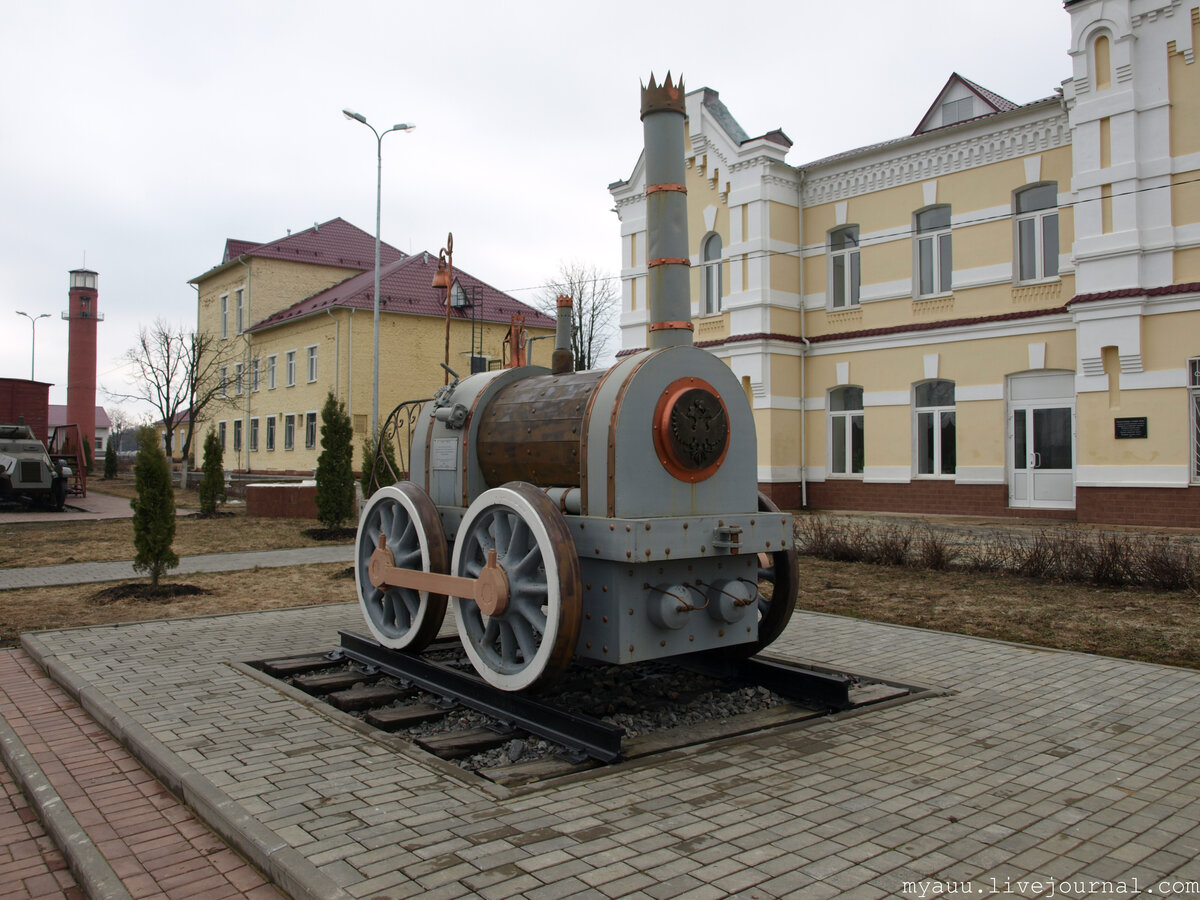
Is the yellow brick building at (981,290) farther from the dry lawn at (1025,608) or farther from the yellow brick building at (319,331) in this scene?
the yellow brick building at (319,331)

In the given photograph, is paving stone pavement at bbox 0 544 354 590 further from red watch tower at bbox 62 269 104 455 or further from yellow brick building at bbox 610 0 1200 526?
red watch tower at bbox 62 269 104 455

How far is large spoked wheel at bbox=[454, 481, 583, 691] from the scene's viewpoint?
4.64 m

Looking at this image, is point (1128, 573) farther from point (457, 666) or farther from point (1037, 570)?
point (457, 666)

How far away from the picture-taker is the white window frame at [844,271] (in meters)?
21.2

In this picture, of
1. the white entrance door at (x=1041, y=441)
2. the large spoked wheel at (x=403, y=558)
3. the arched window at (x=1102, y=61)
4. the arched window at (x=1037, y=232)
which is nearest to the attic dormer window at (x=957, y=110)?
the arched window at (x=1037, y=232)

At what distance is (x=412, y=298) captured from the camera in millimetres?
33375

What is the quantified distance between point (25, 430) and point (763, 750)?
26.9m

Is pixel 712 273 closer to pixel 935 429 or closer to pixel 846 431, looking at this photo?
pixel 846 431

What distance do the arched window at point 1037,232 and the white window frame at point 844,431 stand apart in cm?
435

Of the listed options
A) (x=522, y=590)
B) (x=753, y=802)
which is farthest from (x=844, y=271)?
(x=753, y=802)

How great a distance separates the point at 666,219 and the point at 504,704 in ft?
9.75

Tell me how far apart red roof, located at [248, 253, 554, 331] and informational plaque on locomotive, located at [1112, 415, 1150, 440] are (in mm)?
20469

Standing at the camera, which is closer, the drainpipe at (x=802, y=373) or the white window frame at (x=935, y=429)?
the white window frame at (x=935, y=429)

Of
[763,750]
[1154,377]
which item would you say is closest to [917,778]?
[763,750]
